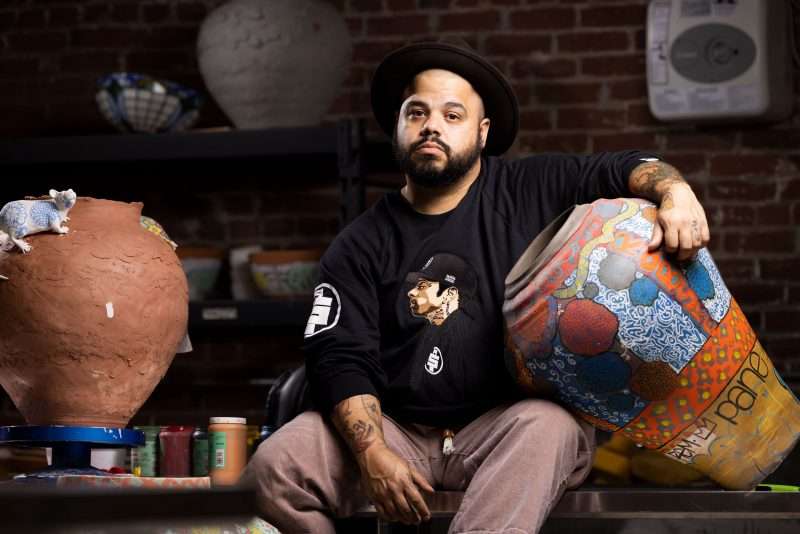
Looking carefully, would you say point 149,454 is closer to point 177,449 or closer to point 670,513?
point 177,449

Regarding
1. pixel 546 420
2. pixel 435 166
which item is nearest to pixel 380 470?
pixel 546 420

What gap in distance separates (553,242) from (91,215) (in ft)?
2.35

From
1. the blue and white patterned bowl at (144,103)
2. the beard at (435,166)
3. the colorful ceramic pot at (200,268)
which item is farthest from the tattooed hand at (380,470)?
the blue and white patterned bowl at (144,103)

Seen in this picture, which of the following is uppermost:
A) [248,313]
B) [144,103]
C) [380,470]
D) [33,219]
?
[144,103]

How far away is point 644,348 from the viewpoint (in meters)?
1.85

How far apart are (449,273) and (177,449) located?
90cm

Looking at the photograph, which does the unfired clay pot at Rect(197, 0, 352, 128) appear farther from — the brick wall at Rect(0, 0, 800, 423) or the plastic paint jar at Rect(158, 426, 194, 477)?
the plastic paint jar at Rect(158, 426, 194, 477)

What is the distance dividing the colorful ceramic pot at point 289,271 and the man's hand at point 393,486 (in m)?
1.31

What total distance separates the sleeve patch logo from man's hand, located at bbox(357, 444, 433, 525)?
27 cm

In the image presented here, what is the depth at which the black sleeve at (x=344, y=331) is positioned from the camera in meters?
2.07

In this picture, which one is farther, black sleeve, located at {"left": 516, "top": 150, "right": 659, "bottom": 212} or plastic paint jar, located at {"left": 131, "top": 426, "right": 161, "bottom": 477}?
plastic paint jar, located at {"left": 131, "top": 426, "right": 161, "bottom": 477}

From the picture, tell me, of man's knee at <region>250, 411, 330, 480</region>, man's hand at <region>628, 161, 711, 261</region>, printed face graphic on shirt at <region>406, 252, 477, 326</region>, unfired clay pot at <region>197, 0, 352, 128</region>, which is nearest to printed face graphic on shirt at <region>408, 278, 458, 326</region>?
printed face graphic on shirt at <region>406, 252, 477, 326</region>

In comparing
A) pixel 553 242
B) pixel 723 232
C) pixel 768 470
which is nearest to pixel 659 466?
pixel 723 232

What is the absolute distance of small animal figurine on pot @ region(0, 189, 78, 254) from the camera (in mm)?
1837
